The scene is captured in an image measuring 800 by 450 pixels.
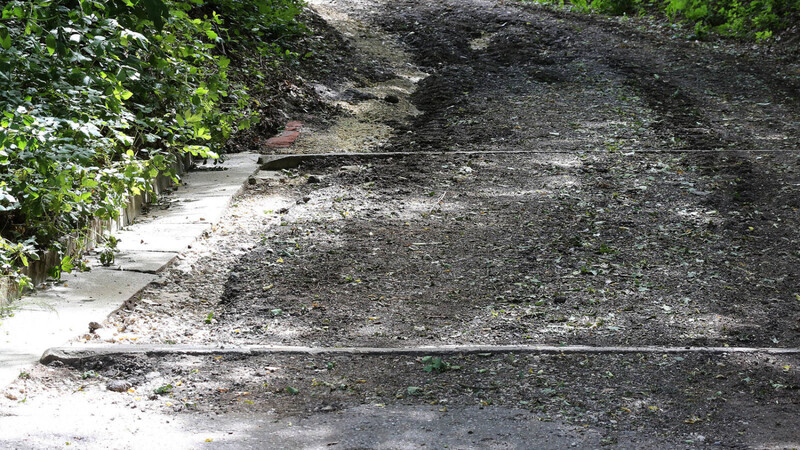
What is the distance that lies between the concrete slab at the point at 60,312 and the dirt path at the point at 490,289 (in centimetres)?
10

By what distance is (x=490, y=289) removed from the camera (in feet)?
12.7

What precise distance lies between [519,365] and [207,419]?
132 cm

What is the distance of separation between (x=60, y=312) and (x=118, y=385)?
2.49 feet

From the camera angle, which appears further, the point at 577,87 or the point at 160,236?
the point at 577,87

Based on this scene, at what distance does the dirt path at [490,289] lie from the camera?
2619mm

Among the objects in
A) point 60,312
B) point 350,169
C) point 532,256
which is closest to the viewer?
point 60,312

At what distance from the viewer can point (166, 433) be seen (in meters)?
2.51

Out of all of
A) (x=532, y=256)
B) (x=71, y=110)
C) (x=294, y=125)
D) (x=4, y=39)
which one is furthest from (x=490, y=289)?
(x=294, y=125)

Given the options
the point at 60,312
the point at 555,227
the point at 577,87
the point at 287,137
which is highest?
the point at 577,87

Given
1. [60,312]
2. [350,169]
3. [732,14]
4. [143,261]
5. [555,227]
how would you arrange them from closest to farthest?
[60,312]
[143,261]
[555,227]
[350,169]
[732,14]

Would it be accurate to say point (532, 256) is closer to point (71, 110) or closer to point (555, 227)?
point (555, 227)

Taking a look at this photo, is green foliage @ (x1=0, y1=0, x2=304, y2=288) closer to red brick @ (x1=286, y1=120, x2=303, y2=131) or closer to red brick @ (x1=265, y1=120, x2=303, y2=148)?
red brick @ (x1=265, y1=120, x2=303, y2=148)

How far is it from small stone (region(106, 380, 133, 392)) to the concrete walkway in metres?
0.35

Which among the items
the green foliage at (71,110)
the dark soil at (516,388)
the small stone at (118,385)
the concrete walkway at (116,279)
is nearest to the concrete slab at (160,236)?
the concrete walkway at (116,279)
